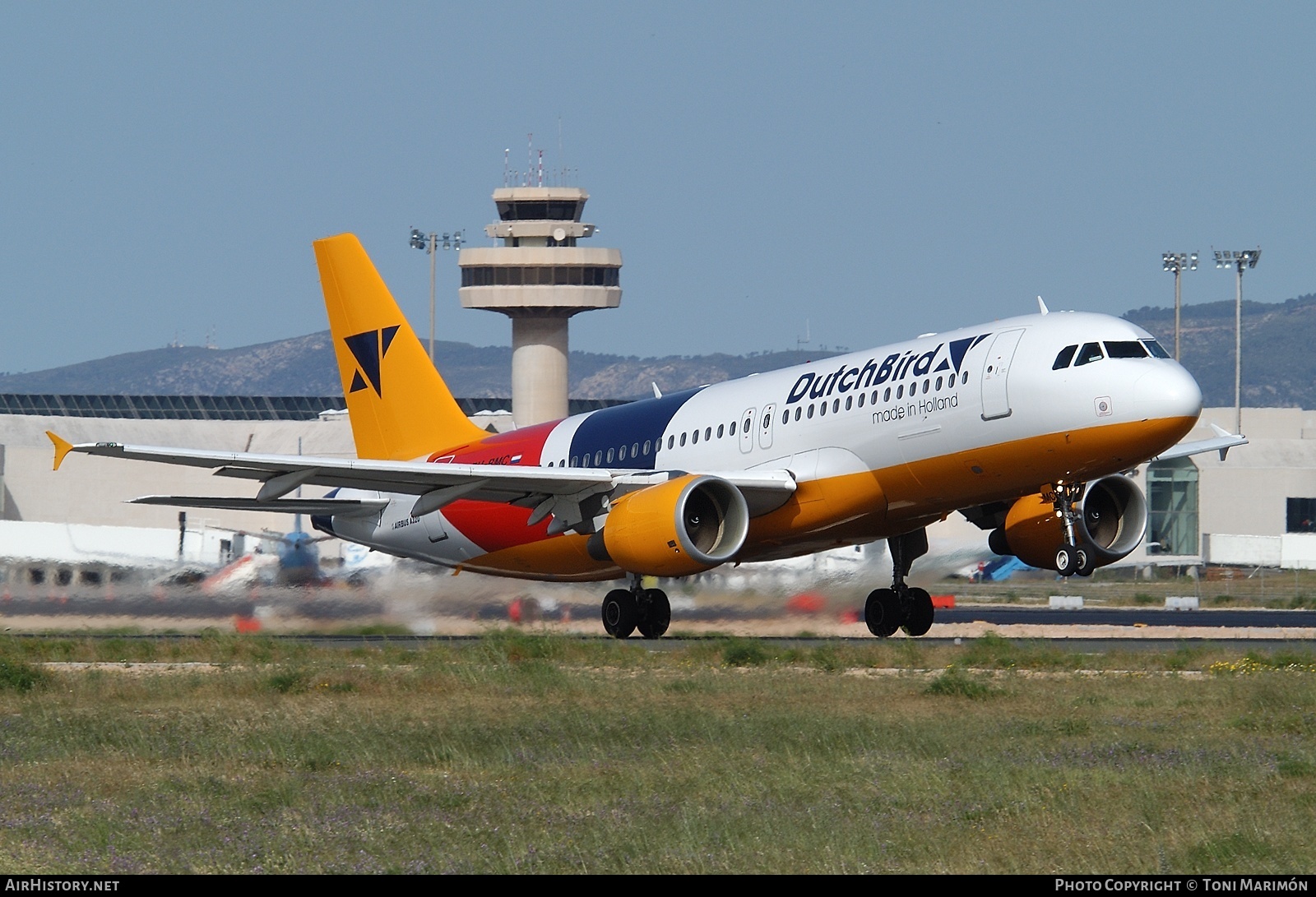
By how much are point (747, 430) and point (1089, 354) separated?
280 inches

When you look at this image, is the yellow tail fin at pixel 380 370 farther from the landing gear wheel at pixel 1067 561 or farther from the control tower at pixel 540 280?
the control tower at pixel 540 280

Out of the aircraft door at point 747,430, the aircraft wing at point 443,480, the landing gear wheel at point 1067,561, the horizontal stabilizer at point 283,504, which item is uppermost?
the aircraft door at point 747,430

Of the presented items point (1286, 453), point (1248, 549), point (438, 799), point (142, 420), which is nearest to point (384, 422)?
point (438, 799)

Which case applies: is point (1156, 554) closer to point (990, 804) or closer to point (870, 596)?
point (870, 596)

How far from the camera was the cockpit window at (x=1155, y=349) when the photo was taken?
28.2m

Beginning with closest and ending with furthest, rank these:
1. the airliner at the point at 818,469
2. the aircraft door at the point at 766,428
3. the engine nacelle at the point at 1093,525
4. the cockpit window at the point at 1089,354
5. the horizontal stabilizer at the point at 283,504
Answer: the cockpit window at the point at 1089,354 → the airliner at the point at 818,469 → the engine nacelle at the point at 1093,525 → the aircraft door at the point at 766,428 → the horizontal stabilizer at the point at 283,504

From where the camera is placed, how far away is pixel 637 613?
33.8 m

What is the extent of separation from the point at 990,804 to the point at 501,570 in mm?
23102

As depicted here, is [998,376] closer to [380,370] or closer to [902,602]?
[902,602]

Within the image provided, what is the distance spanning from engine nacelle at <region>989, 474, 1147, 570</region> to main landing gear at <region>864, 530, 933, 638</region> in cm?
208

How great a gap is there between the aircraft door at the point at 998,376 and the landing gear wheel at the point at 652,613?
8.18 metres

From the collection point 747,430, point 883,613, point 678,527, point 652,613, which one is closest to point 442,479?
point 652,613

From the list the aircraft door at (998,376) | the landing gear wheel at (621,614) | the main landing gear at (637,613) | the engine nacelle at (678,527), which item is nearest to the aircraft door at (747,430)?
the engine nacelle at (678,527)

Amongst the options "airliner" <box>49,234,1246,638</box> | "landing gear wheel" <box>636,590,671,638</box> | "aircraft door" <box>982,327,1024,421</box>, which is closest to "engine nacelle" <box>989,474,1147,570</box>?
"airliner" <box>49,234,1246,638</box>
